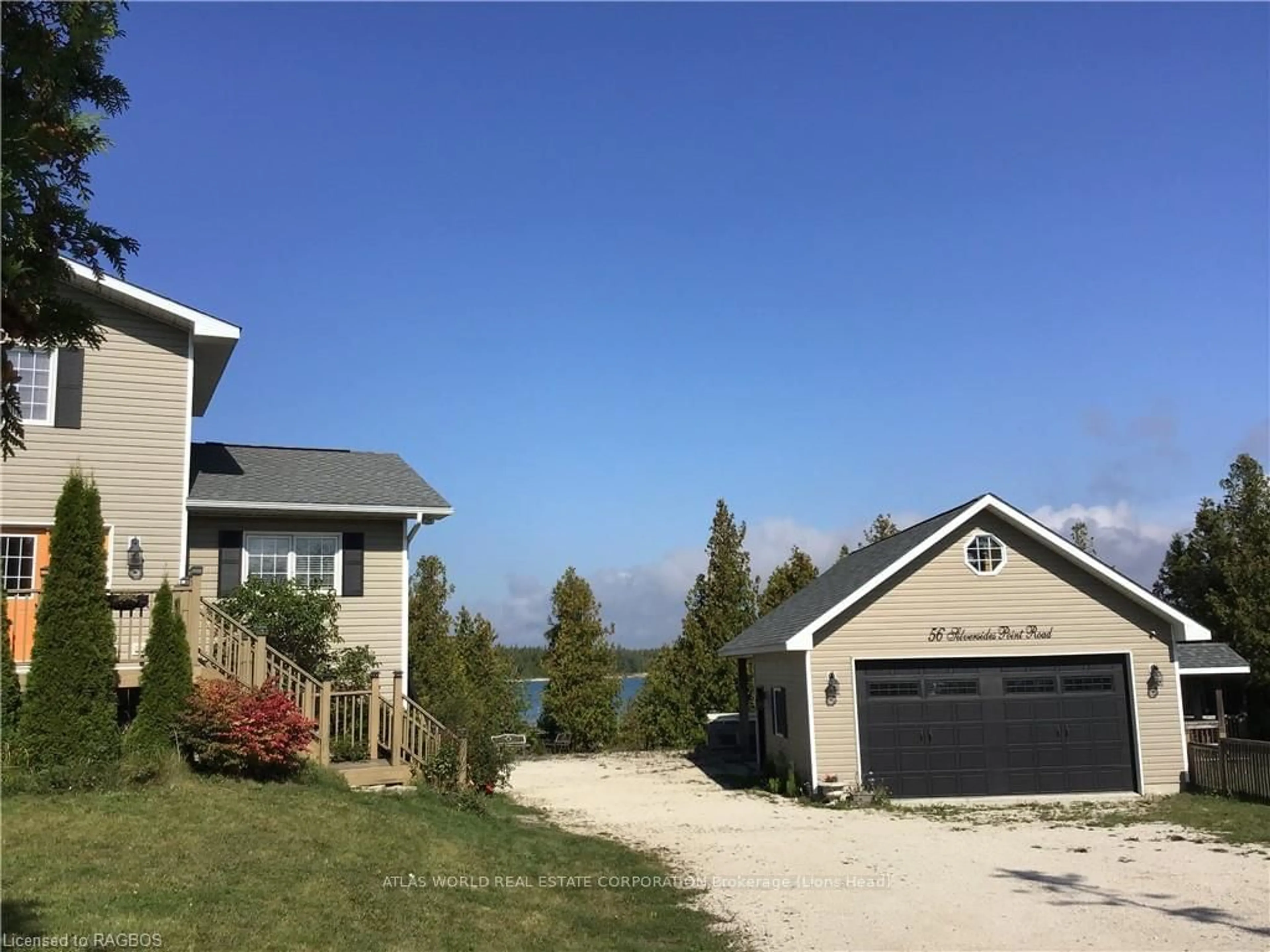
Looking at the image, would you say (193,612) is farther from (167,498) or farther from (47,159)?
(47,159)

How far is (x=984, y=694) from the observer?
727 inches

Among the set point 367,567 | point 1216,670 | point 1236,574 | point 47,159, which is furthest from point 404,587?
point 1236,574

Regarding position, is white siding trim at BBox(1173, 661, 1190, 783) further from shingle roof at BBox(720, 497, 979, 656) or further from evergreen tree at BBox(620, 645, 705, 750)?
evergreen tree at BBox(620, 645, 705, 750)

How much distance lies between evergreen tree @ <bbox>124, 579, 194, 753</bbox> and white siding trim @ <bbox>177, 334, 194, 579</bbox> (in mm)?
3520

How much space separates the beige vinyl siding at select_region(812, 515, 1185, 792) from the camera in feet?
59.9

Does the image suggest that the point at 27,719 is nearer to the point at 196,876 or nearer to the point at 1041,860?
the point at 196,876

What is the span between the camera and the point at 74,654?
1174 centimetres

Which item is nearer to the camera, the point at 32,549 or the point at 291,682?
the point at 291,682

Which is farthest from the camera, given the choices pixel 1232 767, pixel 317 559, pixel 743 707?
pixel 743 707

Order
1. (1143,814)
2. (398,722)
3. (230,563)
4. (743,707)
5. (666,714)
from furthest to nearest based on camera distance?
1. (666,714)
2. (743,707)
3. (230,563)
4. (1143,814)
5. (398,722)

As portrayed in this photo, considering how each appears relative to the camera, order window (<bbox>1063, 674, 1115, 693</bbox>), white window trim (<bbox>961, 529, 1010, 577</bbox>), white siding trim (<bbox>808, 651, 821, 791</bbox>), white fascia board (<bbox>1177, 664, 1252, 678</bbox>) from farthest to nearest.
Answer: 1. white fascia board (<bbox>1177, 664, 1252, 678</bbox>)
2. white window trim (<bbox>961, 529, 1010, 577</bbox>)
3. window (<bbox>1063, 674, 1115, 693</bbox>)
4. white siding trim (<bbox>808, 651, 821, 791</bbox>)

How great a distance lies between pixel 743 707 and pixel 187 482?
47.9ft

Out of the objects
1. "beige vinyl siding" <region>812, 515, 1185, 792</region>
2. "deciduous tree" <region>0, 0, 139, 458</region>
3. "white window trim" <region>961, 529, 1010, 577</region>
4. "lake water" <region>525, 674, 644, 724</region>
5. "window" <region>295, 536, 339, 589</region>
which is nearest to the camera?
"deciduous tree" <region>0, 0, 139, 458</region>

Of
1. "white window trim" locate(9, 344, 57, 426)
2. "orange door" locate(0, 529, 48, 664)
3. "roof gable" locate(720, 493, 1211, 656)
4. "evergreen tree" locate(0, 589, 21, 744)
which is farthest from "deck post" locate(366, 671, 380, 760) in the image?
"roof gable" locate(720, 493, 1211, 656)
